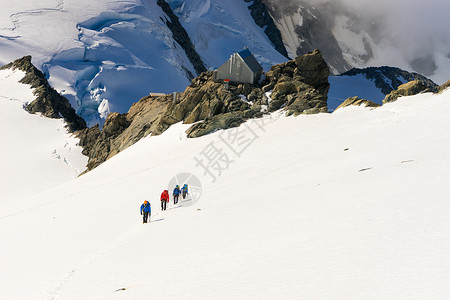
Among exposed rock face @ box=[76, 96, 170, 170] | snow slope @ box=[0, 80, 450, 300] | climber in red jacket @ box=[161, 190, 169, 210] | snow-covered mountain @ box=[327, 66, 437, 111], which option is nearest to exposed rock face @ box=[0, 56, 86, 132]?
exposed rock face @ box=[76, 96, 170, 170]

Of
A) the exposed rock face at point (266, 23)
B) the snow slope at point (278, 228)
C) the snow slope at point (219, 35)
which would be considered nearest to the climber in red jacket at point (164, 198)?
the snow slope at point (278, 228)

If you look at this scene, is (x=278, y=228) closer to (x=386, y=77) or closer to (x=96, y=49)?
(x=96, y=49)

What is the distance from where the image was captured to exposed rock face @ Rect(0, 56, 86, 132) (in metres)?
57.7

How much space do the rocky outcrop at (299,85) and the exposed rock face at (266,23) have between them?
82777mm

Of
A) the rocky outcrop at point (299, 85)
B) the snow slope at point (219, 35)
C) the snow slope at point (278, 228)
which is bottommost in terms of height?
the snow slope at point (278, 228)

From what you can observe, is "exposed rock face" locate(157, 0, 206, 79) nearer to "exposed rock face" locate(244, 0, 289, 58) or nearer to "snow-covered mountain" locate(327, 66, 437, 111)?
"snow-covered mountain" locate(327, 66, 437, 111)

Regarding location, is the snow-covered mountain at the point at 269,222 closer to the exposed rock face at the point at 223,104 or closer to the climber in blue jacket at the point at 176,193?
the climber in blue jacket at the point at 176,193

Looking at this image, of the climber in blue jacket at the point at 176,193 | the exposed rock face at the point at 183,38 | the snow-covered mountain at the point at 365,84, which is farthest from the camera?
the exposed rock face at the point at 183,38

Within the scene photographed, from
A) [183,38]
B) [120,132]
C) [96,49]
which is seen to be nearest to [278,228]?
[120,132]

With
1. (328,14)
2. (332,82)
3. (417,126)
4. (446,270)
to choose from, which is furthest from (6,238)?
(328,14)

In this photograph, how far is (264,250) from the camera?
8312mm

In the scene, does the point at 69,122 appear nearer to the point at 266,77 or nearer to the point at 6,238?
the point at 266,77

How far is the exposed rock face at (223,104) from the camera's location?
33.1 metres

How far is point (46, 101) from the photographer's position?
58.2m
